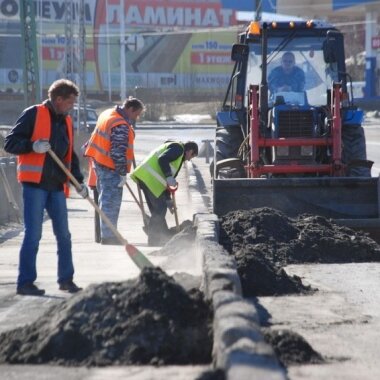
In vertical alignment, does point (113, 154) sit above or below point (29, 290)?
above

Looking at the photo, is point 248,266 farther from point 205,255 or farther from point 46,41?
point 46,41

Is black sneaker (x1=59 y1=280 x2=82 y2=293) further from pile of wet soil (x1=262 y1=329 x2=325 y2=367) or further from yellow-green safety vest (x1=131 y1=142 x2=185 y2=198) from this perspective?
yellow-green safety vest (x1=131 y1=142 x2=185 y2=198)

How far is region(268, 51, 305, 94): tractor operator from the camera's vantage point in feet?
47.2

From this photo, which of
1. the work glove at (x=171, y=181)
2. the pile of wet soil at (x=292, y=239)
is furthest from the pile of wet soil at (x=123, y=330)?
the work glove at (x=171, y=181)

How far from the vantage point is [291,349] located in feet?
20.5

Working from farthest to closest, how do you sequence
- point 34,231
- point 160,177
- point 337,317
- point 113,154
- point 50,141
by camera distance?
point 160,177
point 113,154
point 50,141
point 34,231
point 337,317

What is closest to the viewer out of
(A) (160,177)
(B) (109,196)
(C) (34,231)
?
(C) (34,231)

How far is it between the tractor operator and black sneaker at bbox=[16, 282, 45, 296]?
21.3 feet

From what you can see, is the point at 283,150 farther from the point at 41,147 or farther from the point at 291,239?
the point at 41,147

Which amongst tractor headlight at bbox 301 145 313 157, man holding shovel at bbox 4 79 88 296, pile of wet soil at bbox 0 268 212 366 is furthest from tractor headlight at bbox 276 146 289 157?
pile of wet soil at bbox 0 268 212 366

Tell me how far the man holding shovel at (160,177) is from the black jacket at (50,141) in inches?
140

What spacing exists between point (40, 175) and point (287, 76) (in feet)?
21.1

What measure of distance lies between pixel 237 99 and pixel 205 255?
704 centimetres

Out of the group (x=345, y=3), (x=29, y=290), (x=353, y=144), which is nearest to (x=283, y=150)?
(x=353, y=144)
